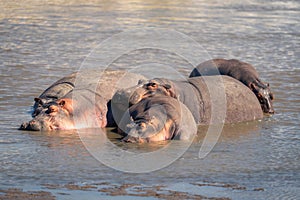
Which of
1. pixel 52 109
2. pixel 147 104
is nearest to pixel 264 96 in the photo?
pixel 147 104

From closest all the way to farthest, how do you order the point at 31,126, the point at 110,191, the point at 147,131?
the point at 110,191, the point at 147,131, the point at 31,126

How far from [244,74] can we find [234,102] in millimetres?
1311

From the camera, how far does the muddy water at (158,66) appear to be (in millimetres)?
7492

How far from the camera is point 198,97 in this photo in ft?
34.7

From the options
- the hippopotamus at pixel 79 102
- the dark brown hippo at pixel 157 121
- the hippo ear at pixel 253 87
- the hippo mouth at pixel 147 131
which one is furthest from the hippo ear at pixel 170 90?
the hippo ear at pixel 253 87

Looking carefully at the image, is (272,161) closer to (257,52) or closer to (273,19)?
(257,52)

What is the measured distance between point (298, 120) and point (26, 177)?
436 centimetres

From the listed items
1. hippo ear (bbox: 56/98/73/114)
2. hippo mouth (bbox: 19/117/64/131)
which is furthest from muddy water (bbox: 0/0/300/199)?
hippo ear (bbox: 56/98/73/114)

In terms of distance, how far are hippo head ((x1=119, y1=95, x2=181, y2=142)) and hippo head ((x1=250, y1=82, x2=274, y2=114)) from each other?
6.02 feet

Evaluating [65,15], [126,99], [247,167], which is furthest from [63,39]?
[247,167]

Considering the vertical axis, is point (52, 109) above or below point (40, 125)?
above

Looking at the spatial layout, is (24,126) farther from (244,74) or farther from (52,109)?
(244,74)

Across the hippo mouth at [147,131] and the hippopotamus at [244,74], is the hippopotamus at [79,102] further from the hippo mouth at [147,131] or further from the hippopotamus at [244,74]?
the hippopotamus at [244,74]

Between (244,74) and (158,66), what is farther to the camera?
(158,66)
